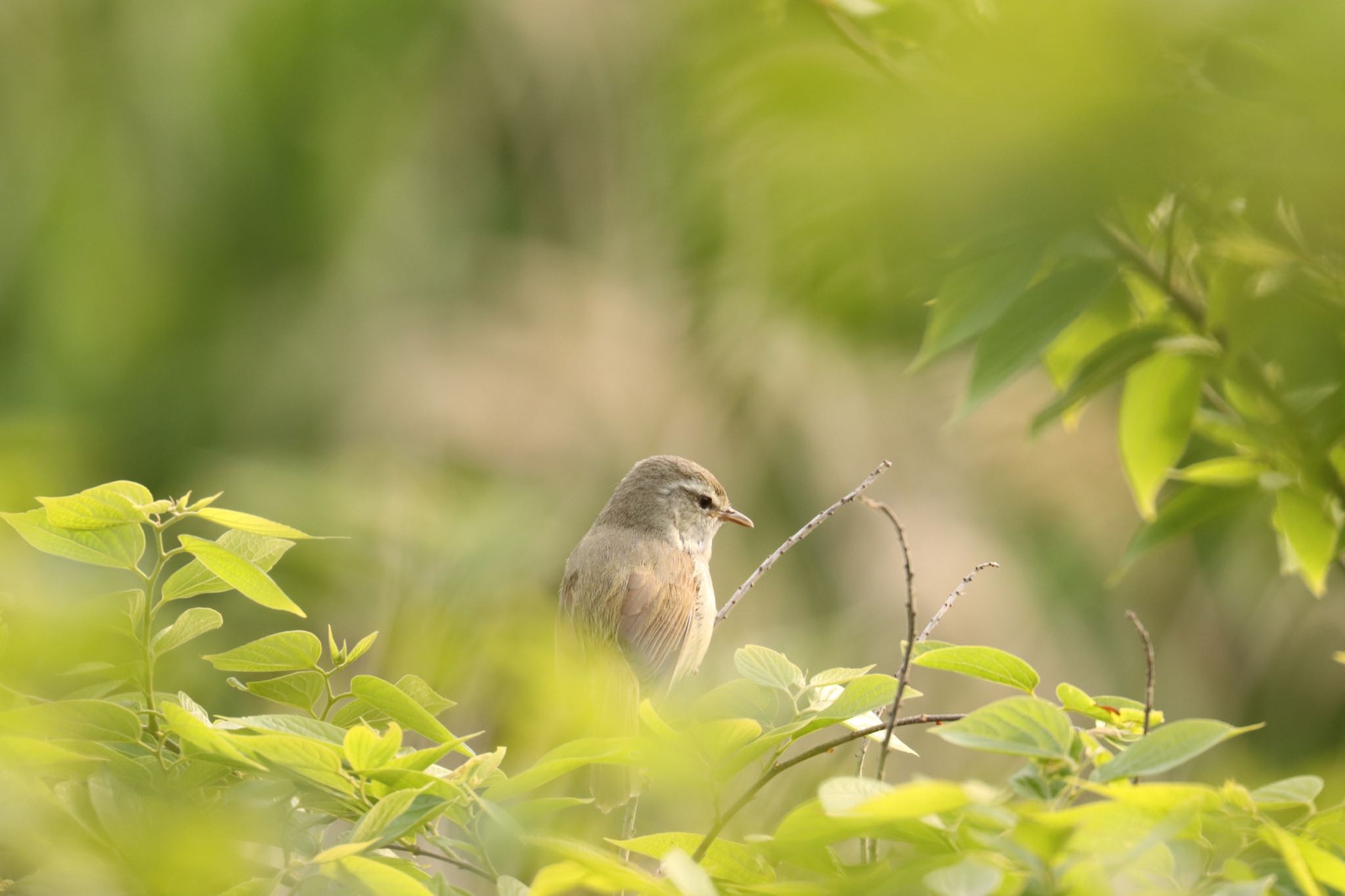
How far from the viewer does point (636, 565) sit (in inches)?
180

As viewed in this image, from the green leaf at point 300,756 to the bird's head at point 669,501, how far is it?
11.5 feet

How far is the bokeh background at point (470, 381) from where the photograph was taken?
5461 millimetres

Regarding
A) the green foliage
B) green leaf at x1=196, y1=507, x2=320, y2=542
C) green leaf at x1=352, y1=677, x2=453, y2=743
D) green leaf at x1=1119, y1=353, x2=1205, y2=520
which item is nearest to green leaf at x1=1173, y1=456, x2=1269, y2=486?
green leaf at x1=1119, y1=353, x2=1205, y2=520

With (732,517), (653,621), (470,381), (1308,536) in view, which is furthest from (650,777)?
(470,381)

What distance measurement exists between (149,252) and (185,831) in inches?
369

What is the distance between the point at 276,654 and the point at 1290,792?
3.88ft

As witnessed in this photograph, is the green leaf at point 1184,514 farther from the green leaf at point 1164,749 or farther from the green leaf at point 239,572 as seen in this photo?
the green leaf at point 239,572

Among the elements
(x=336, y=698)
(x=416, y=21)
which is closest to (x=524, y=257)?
(x=416, y=21)

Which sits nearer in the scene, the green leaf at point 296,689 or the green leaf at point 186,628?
the green leaf at point 186,628

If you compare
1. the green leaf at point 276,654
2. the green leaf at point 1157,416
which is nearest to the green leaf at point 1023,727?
the green leaf at point 1157,416

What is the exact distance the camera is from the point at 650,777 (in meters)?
1.39

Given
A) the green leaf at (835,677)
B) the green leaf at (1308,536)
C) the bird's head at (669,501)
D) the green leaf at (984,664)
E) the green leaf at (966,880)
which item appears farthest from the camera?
the bird's head at (669,501)

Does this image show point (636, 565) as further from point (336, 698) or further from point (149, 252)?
point (149, 252)

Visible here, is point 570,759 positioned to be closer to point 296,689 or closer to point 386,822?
point 386,822
